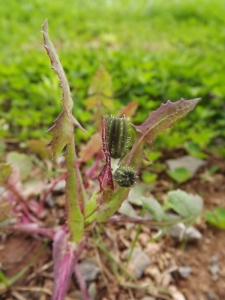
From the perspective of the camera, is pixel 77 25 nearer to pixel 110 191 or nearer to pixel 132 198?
pixel 132 198

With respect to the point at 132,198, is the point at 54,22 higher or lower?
higher

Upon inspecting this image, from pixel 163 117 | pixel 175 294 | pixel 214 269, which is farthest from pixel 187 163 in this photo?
pixel 163 117

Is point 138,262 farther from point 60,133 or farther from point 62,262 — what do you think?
point 60,133

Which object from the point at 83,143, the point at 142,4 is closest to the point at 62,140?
the point at 83,143

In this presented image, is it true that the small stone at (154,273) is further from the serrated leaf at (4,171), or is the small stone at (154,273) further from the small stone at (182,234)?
the serrated leaf at (4,171)

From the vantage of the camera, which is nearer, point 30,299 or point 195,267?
point 30,299

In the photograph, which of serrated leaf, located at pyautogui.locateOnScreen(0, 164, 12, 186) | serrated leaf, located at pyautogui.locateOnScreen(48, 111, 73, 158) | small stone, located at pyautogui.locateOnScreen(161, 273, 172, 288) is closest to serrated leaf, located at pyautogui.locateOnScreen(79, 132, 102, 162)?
serrated leaf, located at pyautogui.locateOnScreen(0, 164, 12, 186)
